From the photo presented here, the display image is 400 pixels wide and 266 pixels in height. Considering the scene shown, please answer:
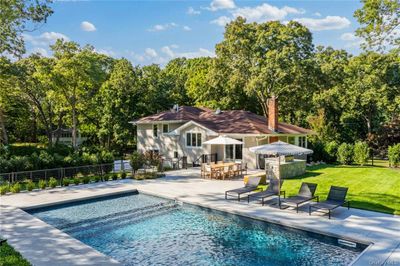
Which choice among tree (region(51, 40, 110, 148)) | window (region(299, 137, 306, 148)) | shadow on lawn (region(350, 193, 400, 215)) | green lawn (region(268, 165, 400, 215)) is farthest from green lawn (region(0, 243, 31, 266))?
tree (region(51, 40, 110, 148))

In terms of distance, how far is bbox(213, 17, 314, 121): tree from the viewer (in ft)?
112

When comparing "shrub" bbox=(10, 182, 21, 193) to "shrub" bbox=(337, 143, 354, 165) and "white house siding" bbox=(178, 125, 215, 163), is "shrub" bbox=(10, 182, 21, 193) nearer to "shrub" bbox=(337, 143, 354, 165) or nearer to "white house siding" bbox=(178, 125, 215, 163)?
"white house siding" bbox=(178, 125, 215, 163)

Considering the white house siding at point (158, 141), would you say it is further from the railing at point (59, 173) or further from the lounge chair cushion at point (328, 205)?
the lounge chair cushion at point (328, 205)

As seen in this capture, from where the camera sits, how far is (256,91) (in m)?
36.7

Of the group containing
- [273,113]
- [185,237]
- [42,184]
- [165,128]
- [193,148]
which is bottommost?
[185,237]

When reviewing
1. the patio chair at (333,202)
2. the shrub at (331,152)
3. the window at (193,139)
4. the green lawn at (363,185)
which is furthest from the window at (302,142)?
the patio chair at (333,202)

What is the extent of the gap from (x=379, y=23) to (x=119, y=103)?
29.6 meters

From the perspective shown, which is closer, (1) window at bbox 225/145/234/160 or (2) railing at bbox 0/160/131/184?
(2) railing at bbox 0/160/131/184

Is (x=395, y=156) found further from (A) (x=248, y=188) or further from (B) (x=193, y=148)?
(B) (x=193, y=148)

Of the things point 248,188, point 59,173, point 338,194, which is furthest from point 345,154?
point 59,173

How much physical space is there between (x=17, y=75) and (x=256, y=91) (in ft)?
87.5

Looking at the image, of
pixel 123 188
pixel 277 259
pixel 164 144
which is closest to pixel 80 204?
pixel 123 188

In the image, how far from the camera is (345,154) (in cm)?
2619

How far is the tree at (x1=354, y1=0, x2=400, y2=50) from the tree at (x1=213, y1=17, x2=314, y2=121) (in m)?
14.9
